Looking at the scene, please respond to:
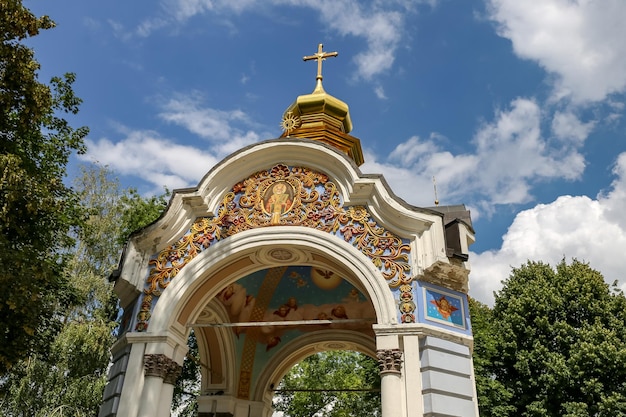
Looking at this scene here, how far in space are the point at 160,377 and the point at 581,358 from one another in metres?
13.2

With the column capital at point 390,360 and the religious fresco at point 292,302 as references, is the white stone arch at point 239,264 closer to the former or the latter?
the column capital at point 390,360

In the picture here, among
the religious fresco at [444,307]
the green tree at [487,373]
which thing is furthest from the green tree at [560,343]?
the religious fresco at [444,307]

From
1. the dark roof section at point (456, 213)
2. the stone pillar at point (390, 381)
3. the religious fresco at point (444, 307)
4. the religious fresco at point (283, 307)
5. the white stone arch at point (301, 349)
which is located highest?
the dark roof section at point (456, 213)

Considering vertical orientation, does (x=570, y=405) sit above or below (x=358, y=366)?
below

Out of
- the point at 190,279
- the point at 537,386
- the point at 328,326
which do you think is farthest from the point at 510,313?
the point at 190,279

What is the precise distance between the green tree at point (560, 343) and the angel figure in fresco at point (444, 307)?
9467mm

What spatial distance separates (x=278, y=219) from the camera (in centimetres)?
1087

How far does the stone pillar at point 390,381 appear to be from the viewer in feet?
28.6

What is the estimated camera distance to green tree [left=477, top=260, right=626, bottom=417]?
17.0 m

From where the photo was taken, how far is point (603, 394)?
16.7m

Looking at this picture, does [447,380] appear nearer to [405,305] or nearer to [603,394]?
[405,305]

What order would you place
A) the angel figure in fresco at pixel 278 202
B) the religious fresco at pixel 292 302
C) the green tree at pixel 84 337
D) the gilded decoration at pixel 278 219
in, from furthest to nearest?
the green tree at pixel 84 337 → the religious fresco at pixel 292 302 → the angel figure in fresco at pixel 278 202 → the gilded decoration at pixel 278 219

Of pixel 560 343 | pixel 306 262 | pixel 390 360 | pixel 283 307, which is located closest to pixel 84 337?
pixel 283 307

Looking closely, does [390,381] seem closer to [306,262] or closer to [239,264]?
[306,262]
